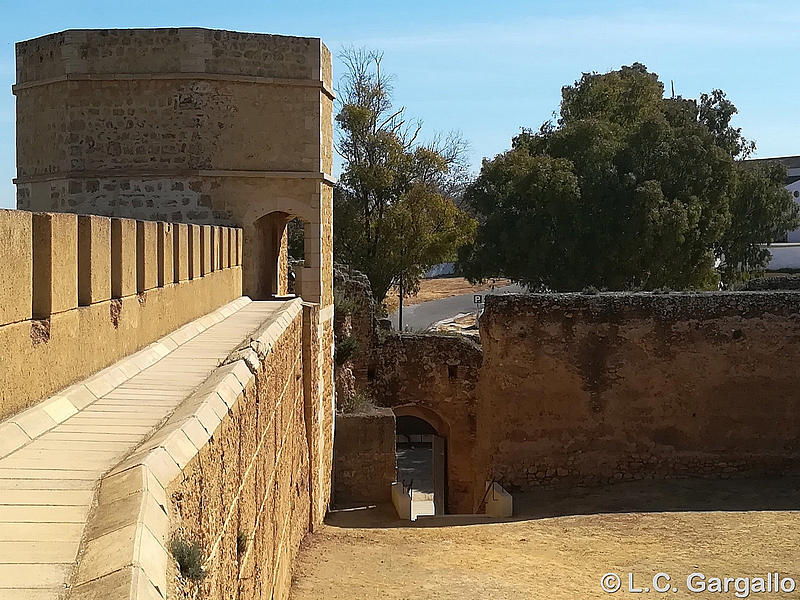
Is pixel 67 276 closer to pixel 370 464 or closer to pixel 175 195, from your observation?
pixel 175 195

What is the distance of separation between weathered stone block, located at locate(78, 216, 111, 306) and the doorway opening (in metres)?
11.7

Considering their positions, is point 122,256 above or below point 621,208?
below

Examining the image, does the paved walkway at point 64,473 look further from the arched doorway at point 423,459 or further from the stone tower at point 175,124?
the arched doorway at point 423,459

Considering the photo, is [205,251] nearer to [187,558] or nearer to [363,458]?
[187,558]

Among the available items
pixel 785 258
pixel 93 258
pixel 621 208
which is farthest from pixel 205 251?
pixel 785 258

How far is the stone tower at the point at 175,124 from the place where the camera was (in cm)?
1257

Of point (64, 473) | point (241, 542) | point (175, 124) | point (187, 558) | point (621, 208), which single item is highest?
point (175, 124)

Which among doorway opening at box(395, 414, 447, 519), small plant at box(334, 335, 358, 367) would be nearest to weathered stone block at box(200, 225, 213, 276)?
small plant at box(334, 335, 358, 367)

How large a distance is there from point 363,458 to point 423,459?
924 centimetres

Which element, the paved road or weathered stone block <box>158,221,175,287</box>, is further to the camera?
the paved road

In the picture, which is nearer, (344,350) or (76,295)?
(76,295)

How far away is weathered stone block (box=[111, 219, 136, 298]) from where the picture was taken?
5.64 metres

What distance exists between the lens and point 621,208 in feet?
80.7

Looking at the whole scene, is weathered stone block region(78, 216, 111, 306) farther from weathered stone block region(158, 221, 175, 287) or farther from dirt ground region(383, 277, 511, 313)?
dirt ground region(383, 277, 511, 313)
